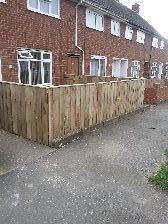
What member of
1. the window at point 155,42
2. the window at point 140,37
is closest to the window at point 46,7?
the window at point 140,37

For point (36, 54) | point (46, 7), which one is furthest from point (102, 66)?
point (36, 54)

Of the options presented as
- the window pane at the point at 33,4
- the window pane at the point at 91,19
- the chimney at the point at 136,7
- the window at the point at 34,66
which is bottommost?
the window at the point at 34,66

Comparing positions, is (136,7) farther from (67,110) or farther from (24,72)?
(67,110)

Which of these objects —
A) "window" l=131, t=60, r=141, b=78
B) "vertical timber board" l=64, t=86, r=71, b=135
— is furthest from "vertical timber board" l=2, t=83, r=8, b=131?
"window" l=131, t=60, r=141, b=78

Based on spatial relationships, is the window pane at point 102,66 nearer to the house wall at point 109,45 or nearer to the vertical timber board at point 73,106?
the house wall at point 109,45

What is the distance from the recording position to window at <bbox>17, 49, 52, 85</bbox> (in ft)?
34.9

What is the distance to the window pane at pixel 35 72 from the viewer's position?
1120 centimetres

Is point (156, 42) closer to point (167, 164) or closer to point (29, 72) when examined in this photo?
point (29, 72)

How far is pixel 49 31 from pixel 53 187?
Result: 901 centimetres

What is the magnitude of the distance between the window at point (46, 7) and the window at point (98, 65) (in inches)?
173

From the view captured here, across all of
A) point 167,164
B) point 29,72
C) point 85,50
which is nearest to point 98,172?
point 167,164

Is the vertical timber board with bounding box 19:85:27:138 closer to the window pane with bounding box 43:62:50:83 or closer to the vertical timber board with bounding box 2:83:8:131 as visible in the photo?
the vertical timber board with bounding box 2:83:8:131

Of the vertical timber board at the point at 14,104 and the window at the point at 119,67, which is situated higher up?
the window at the point at 119,67

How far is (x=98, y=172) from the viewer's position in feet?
17.6
